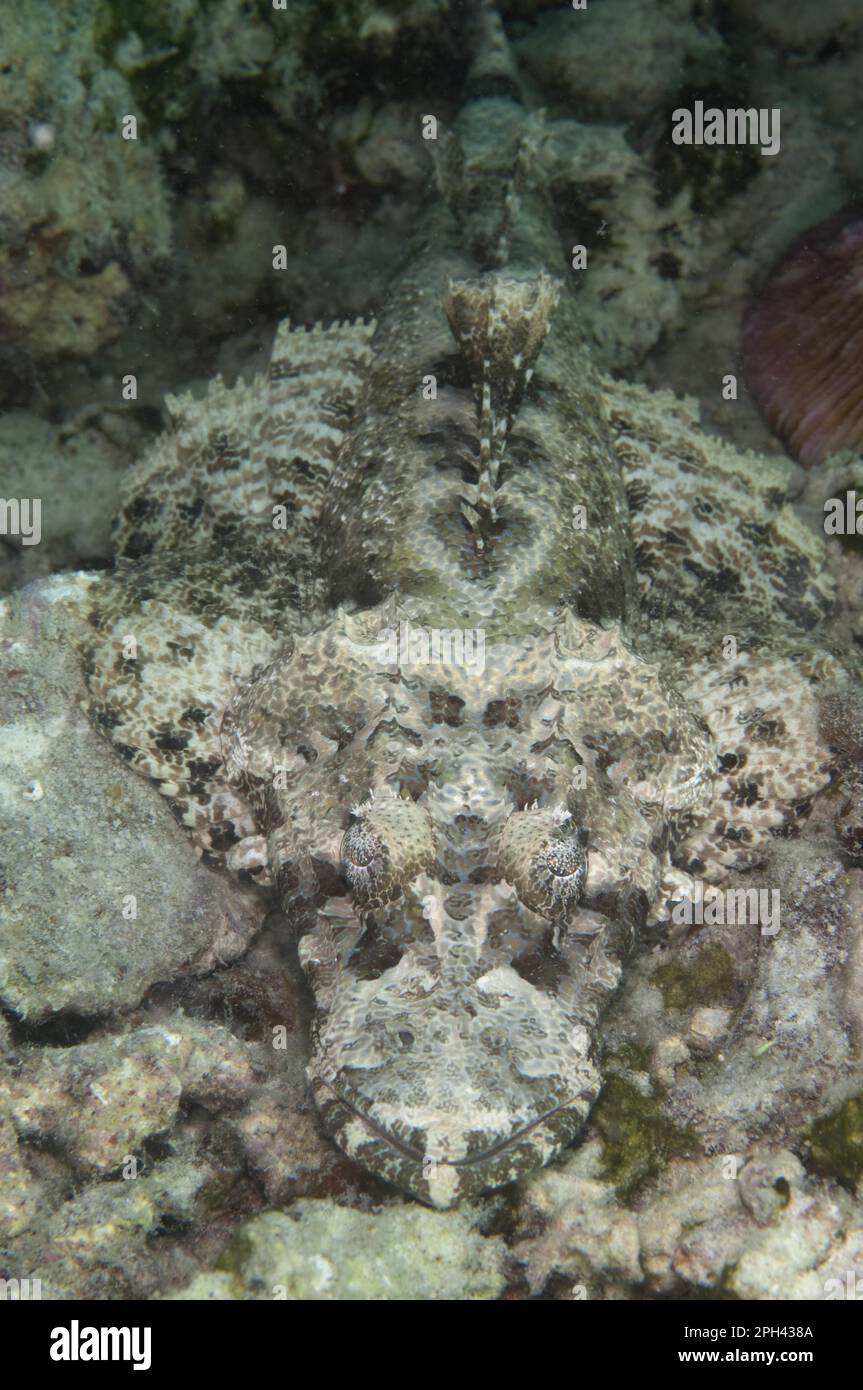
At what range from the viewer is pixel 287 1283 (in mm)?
3445

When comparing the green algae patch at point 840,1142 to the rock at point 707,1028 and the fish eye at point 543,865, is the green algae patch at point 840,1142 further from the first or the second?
the fish eye at point 543,865

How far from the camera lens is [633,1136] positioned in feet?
12.9

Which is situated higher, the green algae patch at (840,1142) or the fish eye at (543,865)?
the fish eye at (543,865)

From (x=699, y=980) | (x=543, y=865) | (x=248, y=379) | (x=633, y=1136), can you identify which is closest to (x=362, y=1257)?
(x=633, y=1136)

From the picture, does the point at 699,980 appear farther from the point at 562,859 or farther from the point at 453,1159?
the point at 453,1159

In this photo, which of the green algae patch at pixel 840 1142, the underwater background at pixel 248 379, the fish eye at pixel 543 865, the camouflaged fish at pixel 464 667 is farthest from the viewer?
the fish eye at pixel 543 865

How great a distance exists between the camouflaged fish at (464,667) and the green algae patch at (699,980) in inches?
12.1

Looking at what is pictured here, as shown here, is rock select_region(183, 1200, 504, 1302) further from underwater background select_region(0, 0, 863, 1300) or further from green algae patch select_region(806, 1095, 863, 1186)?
green algae patch select_region(806, 1095, 863, 1186)

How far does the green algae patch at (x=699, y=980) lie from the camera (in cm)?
439

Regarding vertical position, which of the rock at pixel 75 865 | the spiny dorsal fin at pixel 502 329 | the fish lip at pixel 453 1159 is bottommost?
the fish lip at pixel 453 1159

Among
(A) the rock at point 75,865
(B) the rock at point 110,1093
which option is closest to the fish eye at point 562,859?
(B) the rock at point 110,1093

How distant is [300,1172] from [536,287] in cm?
458

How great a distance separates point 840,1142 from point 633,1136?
80 cm

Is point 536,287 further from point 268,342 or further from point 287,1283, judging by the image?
point 287,1283
